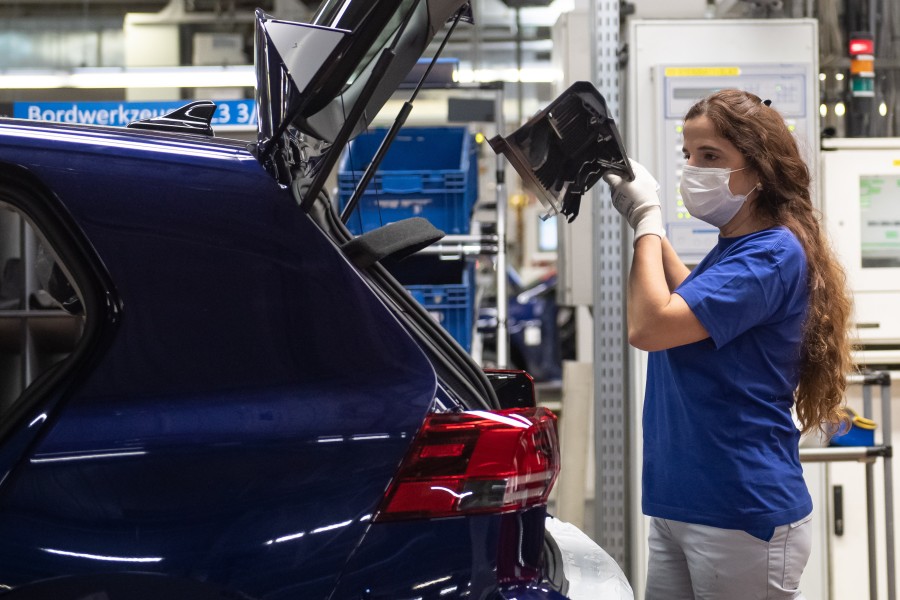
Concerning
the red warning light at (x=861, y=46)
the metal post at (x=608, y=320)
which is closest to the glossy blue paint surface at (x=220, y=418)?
the metal post at (x=608, y=320)

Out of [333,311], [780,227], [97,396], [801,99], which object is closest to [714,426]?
[780,227]

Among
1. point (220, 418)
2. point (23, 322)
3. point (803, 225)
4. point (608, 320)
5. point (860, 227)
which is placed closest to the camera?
point (220, 418)

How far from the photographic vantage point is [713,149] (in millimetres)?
2090

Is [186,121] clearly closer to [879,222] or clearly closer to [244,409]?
[244,409]

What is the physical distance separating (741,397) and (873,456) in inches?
58.1

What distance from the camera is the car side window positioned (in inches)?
123

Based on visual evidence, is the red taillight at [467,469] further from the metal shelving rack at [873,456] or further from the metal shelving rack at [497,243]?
the metal shelving rack at [497,243]

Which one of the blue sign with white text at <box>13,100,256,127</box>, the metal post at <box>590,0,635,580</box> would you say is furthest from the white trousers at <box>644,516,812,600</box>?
the blue sign with white text at <box>13,100,256,127</box>

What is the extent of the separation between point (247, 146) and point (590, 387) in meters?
3.51

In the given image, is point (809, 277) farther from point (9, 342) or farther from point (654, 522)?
point (9, 342)

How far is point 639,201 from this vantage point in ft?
7.18

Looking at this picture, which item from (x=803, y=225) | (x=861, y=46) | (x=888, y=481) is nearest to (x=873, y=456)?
(x=888, y=481)

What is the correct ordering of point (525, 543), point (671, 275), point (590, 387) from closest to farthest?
point (525, 543) → point (671, 275) → point (590, 387)

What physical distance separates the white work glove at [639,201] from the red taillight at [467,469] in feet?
2.79
